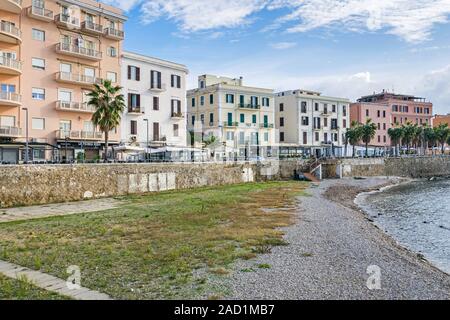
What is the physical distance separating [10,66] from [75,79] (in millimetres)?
6511

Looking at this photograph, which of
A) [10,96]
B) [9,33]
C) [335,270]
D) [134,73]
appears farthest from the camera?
[134,73]

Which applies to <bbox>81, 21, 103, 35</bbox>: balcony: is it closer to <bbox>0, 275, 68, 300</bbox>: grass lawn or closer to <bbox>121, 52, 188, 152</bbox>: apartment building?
<bbox>121, 52, 188, 152</bbox>: apartment building

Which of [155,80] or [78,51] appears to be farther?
[155,80]

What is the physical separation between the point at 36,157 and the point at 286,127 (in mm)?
Answer: 44488

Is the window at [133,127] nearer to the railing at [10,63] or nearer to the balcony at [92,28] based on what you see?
the balcony at [92,28]

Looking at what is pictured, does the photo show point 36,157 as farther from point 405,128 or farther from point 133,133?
point 405,128

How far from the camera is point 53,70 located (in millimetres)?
37344

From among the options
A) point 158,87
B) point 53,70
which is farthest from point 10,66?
point 158,87

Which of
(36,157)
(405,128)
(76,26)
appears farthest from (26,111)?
(405,128)

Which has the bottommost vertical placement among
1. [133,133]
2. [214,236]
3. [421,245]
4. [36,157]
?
[421,245]

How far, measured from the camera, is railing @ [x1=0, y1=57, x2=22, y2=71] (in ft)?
107

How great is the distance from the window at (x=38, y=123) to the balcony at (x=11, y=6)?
32.5 ft

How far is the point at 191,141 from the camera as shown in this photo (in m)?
55.4

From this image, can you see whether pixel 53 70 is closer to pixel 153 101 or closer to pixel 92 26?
pixel 92 26
